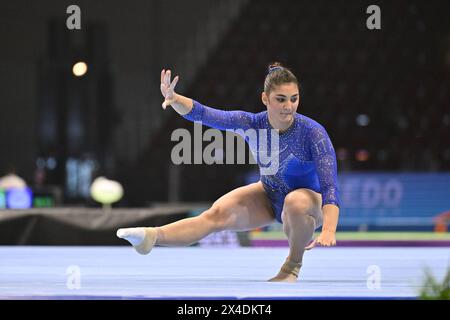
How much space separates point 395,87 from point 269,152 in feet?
39.1

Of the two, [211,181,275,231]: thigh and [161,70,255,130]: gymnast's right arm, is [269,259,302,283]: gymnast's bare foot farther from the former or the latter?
[161,70,255,130]: gymnast's right arm

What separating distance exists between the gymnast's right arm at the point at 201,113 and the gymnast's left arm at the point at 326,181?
1.22ft

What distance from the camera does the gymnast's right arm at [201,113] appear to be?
4.04 meters

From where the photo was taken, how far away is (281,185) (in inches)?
169

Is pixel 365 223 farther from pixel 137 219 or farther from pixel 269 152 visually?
pixel 269 152

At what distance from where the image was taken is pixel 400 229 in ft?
35.7

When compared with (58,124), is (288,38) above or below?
above

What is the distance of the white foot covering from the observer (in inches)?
153

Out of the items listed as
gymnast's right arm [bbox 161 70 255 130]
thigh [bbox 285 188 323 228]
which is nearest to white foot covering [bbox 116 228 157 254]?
gymnast's right arm [bbox 161 70 255 130]

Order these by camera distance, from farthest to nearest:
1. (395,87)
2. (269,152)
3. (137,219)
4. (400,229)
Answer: (395,87) < (400,229) < (137,219) < (269,152)

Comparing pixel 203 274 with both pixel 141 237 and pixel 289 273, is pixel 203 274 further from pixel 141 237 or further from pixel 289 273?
pixel 141 237
